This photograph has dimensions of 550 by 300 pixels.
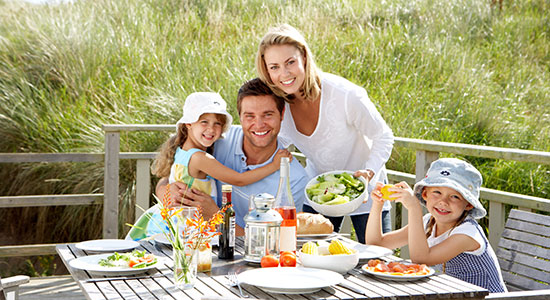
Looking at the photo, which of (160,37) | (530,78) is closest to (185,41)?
(160,37)

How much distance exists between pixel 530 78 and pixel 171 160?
647 cm

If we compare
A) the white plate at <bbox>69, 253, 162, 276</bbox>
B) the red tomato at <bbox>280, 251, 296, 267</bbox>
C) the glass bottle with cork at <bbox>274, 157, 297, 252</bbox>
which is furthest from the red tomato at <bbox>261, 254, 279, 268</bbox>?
the white plate at <bbox>69, 253, 162, 276</bbox>

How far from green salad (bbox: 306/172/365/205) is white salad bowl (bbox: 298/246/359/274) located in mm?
748

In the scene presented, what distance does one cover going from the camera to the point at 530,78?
8742mm

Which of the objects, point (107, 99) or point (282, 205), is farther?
point (107, 99)

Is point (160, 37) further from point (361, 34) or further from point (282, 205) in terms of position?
point (282, 205)

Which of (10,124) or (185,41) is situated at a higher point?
(185,41)

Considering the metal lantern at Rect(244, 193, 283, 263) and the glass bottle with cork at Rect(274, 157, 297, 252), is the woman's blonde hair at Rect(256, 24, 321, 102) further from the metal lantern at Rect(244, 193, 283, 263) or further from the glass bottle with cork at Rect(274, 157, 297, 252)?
the metal lantern at Rect(244, 193, 283, 263)

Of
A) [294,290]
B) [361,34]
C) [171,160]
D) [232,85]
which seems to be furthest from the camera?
[361,34]

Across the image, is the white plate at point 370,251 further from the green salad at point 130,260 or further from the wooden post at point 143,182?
the wooden post at point 143,182

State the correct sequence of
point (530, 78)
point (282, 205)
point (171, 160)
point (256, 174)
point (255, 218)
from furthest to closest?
point (530, 78), point (171, 160), point (256, 174), point (282, 205), point (255, 218)

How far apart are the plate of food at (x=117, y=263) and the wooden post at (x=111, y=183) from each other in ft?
8.30

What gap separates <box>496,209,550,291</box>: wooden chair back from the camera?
9.35 ft

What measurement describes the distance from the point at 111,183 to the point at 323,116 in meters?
2.14
